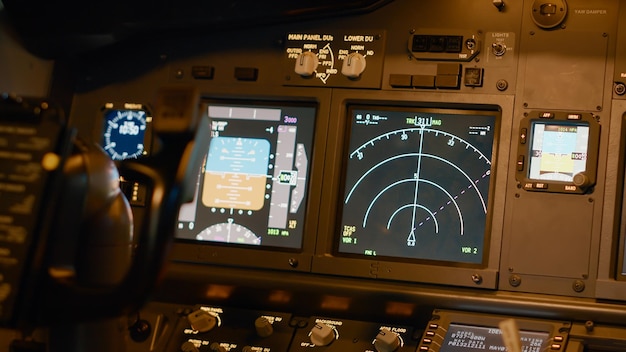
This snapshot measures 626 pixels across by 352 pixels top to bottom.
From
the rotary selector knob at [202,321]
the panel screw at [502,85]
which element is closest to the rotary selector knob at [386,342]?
→ the rotary selector knob at [202,321]

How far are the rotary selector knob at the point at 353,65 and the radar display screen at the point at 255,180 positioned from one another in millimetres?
199

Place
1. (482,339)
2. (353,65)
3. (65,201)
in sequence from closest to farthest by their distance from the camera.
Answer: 1. (65,201)
2. (482,339)
3. (353,65)

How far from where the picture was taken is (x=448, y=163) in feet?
11.1

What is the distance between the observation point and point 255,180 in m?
3.55

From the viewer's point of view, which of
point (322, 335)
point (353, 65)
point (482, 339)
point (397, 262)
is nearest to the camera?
point (482, 339)

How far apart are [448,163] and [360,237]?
40cm

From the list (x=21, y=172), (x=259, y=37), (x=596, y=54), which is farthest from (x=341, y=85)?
(x=21, y=172)

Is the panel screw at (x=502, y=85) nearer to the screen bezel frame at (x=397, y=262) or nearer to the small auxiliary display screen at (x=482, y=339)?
the screen bezel frame at (x=397, y=262)

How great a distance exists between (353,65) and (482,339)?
1062 millimetres

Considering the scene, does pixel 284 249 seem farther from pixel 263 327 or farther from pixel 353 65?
pixel 353 65

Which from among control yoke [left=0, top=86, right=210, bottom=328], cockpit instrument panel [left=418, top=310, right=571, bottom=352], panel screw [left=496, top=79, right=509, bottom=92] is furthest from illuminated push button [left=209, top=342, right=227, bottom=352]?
control yoke [left=0, top=86, right=210, bottom=328]

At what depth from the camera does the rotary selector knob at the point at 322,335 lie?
3.22m

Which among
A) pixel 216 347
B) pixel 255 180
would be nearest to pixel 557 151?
pixel 255 180

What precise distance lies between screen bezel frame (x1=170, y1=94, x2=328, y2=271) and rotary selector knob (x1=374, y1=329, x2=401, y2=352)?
39 cm
